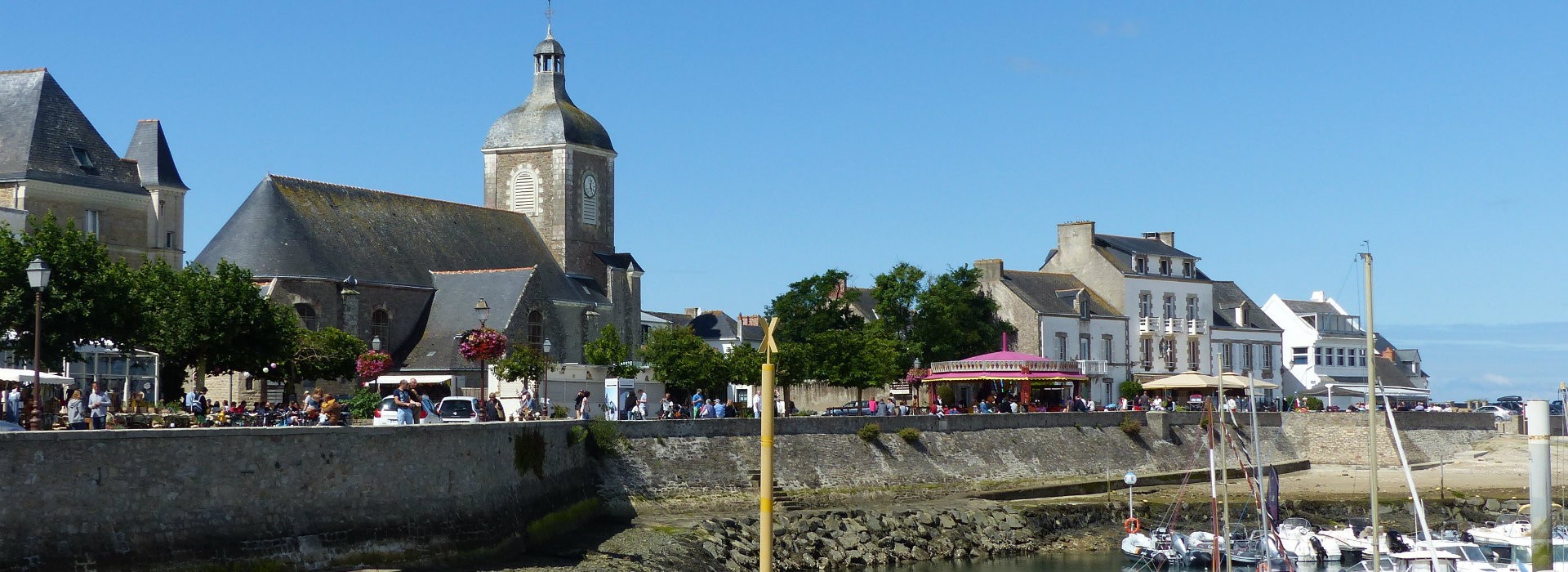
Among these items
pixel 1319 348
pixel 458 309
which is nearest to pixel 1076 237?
pixel 1319 348

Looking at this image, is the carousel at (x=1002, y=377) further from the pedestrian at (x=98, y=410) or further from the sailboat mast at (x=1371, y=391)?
the pedestrian at (x=98, y=410)

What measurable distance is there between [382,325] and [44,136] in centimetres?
1237

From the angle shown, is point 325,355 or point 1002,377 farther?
point 1002,377

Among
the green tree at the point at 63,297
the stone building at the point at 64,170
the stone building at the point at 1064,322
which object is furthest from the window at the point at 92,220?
the stone building at the point at 1064,322

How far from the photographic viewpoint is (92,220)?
50.3m

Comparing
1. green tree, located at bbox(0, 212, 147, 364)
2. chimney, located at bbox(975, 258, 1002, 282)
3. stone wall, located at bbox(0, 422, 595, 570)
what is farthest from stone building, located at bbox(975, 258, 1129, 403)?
green tree, located at bbox(0, 212, 147, 364)

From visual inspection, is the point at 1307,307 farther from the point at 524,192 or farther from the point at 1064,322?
the point at 524,192

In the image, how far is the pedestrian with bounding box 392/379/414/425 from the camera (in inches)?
1171

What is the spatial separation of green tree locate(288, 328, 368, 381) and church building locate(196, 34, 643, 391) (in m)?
6.38

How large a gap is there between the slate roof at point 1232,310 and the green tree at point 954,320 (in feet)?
47.6

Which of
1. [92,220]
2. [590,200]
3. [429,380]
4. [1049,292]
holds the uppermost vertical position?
[590,200]

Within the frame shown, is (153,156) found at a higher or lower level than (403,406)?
higher

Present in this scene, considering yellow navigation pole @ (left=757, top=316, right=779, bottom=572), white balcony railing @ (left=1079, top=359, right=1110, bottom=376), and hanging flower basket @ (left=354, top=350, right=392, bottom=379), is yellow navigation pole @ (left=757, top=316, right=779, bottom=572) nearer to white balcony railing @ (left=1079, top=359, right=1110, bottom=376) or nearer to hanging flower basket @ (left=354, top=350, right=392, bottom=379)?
hanging flower basket @ (left=354, top=350, right=392, bottom=379)

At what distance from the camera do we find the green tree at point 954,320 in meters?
64.6
